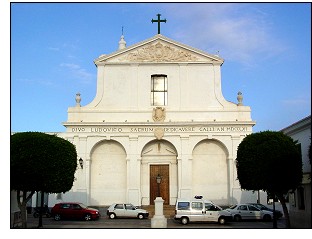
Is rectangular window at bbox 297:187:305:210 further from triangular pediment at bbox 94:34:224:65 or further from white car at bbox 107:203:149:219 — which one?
triangular pediment at bbox 94:34:224:65

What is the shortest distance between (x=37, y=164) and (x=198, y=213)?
33.1 feet

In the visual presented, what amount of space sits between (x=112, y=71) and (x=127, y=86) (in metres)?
1.85

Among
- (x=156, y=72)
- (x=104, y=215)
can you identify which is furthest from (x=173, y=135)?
(x=104, y=215)

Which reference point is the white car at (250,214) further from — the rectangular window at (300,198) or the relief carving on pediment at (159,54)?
the relief carving on pediment at (159,54)

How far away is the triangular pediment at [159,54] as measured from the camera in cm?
3497

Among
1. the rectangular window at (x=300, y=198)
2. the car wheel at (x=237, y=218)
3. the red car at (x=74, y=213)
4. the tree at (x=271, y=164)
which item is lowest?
the car wheel at (x=237, y=218)

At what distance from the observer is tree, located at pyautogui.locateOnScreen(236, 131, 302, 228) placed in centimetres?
2105

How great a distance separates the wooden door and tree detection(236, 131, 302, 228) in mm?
10729

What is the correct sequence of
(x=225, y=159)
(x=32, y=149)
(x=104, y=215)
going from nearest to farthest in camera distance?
(x=32, y=149)
(x=104, y=215)
(x=225, y=159)

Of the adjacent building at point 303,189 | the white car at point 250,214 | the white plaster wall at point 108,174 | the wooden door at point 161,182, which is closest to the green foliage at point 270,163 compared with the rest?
the adjacent building at point 303,189

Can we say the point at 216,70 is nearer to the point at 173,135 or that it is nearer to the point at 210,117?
the point at 210,117

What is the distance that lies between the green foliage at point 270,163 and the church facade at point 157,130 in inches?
366

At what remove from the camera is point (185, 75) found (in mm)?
34812

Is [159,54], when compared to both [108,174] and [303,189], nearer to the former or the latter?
[108,174]
